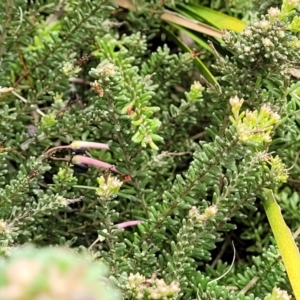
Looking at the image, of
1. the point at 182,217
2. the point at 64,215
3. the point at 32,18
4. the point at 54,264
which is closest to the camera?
the point at 54,264

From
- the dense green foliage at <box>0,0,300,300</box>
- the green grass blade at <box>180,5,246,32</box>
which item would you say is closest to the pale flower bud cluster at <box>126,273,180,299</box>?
the dense green foliage at <box>0,0,300,300</box>

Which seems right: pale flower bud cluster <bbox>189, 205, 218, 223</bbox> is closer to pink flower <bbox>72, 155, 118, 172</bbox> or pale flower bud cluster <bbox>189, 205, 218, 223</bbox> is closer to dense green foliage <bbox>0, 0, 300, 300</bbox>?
dense green foliage <bbox>0, 0, 300, 300</bbox>

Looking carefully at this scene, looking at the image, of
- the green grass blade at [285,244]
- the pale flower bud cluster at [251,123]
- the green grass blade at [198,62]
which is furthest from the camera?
the green grass blade at [198,62]

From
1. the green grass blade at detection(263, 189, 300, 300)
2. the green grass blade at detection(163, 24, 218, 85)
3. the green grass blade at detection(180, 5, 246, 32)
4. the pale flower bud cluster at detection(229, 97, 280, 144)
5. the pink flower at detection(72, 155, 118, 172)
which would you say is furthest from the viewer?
the green grass blade at detection(180, 5, 246, 32)

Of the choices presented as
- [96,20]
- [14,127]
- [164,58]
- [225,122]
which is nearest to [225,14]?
[164,58]

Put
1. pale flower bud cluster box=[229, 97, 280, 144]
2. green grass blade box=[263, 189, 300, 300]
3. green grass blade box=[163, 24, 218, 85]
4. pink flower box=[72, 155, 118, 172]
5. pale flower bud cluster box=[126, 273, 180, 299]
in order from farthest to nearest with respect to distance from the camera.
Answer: green grass blade box=[163, 24, 218, 85], pink flower box=[72, 155, 118, 172], green grass blade box=[263, 189, 300, 300], pale flower bud cluster box=[229, 97, 280, 144], pale flower bud cluster box=[126, 273, 180, 299]

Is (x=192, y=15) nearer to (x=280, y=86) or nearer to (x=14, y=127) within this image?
(x=280, y=86)

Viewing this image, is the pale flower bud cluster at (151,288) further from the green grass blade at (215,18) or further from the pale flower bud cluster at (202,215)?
the green grass blade at (215,18)

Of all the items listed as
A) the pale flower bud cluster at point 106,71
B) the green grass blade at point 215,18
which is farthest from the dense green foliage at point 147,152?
the green grass blade at point 215,18

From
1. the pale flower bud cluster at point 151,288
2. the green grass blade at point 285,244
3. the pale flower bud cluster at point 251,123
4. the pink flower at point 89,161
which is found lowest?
the pink flower at point 89,161
